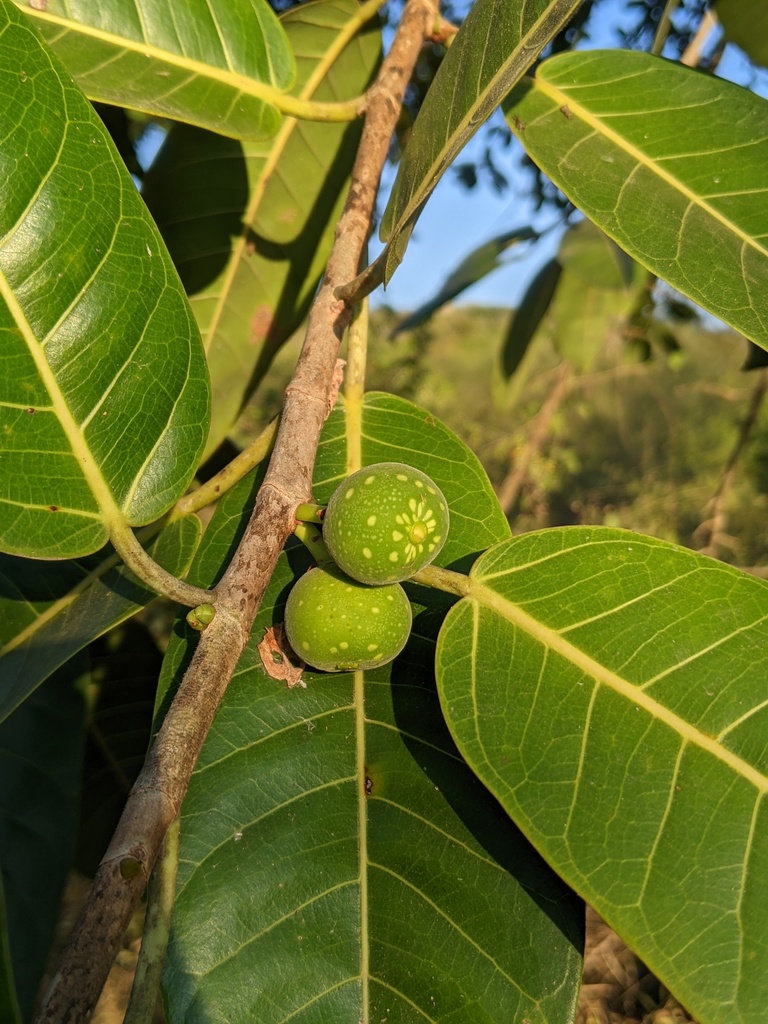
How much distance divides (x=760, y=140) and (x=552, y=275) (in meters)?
1.84

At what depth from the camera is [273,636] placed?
0.93m

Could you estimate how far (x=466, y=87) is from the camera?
814 mm

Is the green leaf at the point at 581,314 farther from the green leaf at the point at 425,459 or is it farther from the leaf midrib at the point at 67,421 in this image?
the leaf midrib at the point at 67,421

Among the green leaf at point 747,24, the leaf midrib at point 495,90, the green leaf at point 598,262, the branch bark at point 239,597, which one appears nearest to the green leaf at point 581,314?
the green leaf at point 598,262

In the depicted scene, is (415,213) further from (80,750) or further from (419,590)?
(80,750)

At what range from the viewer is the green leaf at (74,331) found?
2.56ft

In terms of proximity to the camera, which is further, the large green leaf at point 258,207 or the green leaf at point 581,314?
the green leaf at point 581,314

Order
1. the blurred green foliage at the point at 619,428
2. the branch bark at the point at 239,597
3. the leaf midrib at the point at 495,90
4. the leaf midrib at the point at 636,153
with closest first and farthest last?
1. the branch bark at the point at 239,597
2. the leaf midrib at the point at 495,90
3. the leaf midrib at the point at 636,153
4. the blurred green foliage at the point at 619,428


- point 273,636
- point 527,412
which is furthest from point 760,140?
point 527,412

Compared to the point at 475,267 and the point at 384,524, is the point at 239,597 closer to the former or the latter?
the point at 384,524

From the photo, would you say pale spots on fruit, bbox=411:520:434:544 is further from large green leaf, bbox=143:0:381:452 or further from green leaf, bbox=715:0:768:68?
green leaf, bbox=715:0:768:68

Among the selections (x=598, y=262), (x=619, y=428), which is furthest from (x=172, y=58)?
(x=619, y=428)

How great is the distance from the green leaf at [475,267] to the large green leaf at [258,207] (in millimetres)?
1050

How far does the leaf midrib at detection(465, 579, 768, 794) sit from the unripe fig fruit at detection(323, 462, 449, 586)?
0.34ft
